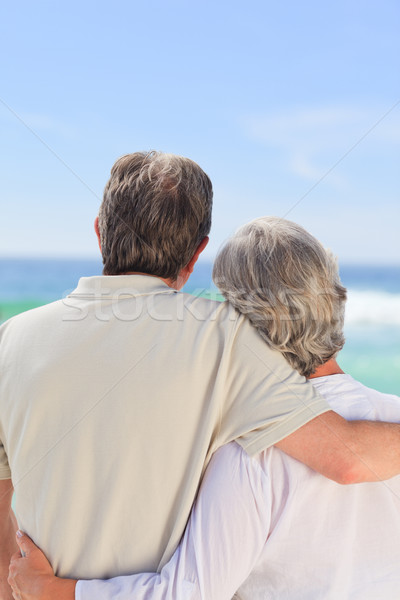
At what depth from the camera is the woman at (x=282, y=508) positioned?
3.41 ft

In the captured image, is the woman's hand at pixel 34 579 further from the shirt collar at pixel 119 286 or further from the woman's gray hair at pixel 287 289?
the woman's gray hair at pixel 287 289

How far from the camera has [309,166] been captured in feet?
72.8

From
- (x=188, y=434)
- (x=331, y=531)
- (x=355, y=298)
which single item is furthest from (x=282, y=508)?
(x=355, y=298)

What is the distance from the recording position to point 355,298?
1722 centimetres

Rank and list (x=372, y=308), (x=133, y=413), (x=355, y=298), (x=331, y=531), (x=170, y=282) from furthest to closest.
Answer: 1. (x=355, y=298)
2. (x=372, y=308)
3. (x=170, y=282)
4. (x=331, y=531)
5. (x=133, y=413)

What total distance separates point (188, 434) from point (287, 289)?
1.21 feet

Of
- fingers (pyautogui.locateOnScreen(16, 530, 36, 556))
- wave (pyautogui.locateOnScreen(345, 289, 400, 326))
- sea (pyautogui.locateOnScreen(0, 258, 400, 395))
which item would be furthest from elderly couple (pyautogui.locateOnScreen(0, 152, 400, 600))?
wave (pyautogui.locateOnScreen(345, 289, 400, 326))

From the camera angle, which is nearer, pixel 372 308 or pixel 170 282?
pixel 170 282

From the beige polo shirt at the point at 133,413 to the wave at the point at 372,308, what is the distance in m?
12.5

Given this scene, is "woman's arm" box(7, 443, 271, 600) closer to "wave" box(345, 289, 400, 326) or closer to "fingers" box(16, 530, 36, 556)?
"fingers" box(16, 530, 36, 556)

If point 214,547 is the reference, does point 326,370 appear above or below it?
above

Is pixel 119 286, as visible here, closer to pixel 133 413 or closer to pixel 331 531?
pixel 133 413

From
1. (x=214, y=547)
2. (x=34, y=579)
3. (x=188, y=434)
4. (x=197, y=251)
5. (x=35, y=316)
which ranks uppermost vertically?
(x=197, y=251)

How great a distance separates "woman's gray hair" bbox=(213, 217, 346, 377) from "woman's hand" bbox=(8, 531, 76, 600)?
0.65m
